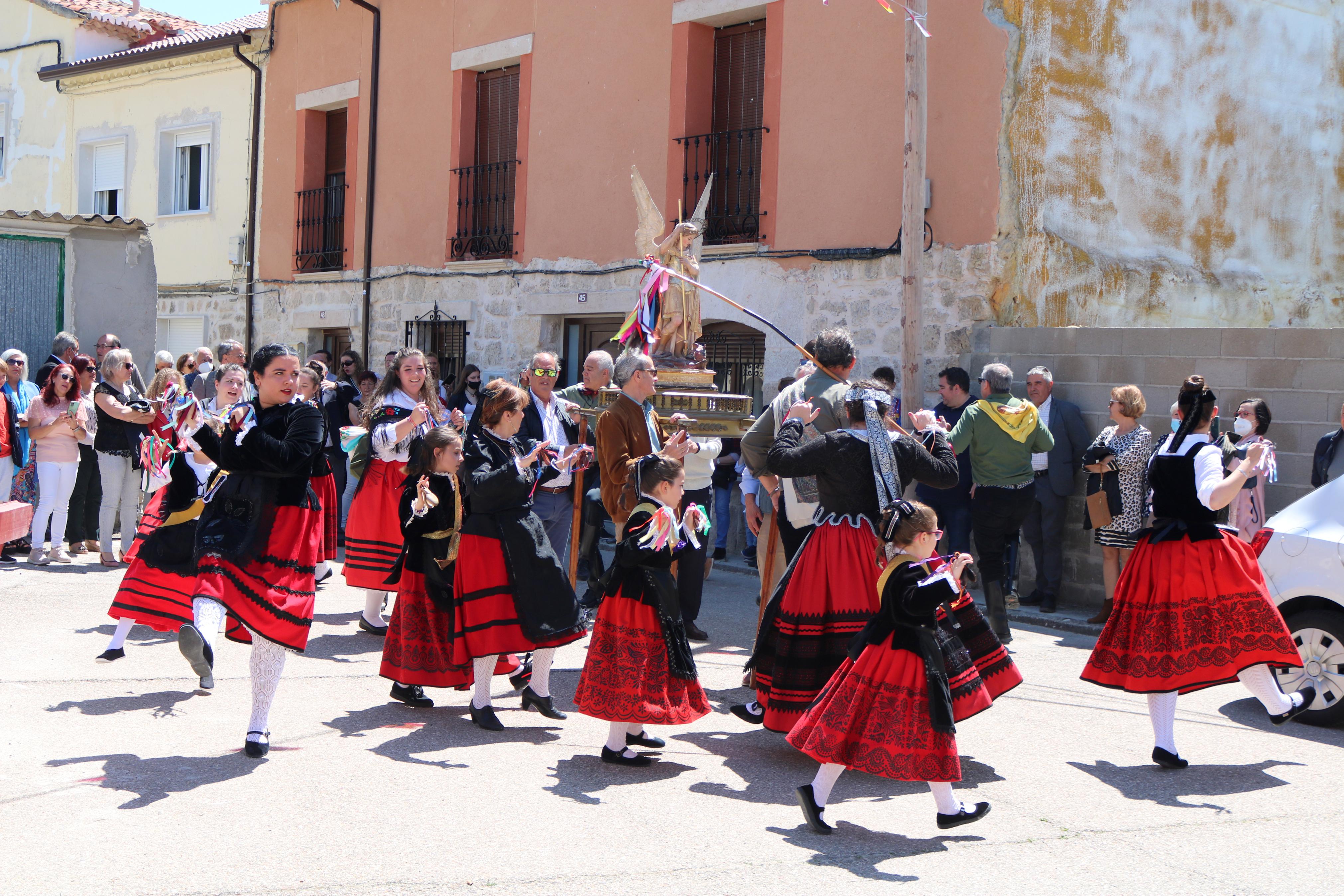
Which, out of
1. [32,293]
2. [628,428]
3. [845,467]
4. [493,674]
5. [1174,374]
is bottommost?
[493,674]

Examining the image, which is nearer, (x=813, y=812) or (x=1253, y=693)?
(x=813, y=812)

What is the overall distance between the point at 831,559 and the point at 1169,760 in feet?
5.42

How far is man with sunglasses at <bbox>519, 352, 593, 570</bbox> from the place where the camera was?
7.19 metres

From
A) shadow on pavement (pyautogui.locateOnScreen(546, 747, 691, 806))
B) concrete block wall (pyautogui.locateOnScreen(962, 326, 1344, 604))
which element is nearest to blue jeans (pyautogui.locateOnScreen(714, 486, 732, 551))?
concrete block wall (pyautogui.locateOnScreen(962, 326, 1344, 604))

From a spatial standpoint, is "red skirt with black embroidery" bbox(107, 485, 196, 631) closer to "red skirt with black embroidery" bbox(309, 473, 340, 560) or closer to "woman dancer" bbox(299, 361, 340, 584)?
"woman dancer" bbox(299, 361, 340, 584)

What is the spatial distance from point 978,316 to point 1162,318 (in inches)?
81.3

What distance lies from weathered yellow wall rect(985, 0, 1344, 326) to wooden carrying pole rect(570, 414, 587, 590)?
12.7 ft

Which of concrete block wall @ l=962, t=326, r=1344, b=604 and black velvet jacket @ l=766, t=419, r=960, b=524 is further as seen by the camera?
concrete block wall @ l=962, t=326, r=1344, b=604

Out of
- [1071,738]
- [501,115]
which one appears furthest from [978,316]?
[501,115]

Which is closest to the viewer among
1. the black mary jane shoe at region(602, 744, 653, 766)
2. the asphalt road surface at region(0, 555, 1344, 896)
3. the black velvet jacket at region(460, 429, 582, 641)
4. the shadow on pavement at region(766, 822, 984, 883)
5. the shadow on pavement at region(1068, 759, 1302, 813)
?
the asphalt road surface at region(0, 555, 1344, 896)

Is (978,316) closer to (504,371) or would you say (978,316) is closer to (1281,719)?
(1281,719)

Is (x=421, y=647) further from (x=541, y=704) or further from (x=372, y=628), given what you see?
(x=372, y=628)

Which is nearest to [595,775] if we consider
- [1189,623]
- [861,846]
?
[861,846]

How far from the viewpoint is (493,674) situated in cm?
576
